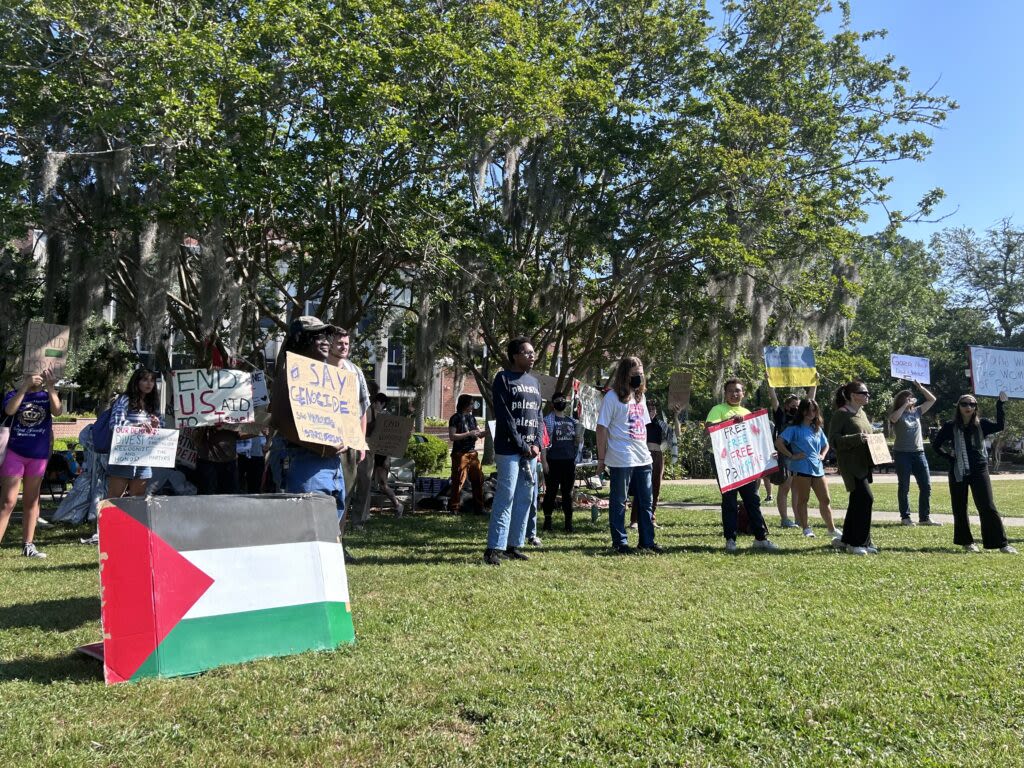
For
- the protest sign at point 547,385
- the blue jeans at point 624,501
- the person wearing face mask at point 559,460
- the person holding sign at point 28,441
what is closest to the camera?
the person holding sign at point 28,441

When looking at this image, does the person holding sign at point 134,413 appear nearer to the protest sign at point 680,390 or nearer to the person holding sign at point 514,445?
the person holding sign at point 514,445

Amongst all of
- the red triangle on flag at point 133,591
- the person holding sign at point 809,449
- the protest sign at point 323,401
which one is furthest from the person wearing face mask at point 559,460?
the red triangle on flag at point 133,591

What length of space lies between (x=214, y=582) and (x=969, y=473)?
25.2 ft

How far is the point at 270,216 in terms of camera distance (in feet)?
45.8

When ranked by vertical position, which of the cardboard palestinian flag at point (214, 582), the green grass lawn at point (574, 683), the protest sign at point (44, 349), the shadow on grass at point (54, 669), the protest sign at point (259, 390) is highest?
the protest sign at point (44, 349)

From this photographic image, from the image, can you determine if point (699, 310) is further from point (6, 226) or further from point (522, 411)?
point (6, 226)

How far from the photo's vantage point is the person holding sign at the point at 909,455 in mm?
11070

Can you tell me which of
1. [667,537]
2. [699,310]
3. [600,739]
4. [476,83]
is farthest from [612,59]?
[600,739]

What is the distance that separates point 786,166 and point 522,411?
884cm

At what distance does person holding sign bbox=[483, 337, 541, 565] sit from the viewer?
23.2ft

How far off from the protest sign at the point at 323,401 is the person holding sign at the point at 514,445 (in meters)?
1.93

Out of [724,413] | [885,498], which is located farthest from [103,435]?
[885,498]

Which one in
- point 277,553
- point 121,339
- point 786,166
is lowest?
point 277,553

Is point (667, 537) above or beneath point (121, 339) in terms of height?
beneath
